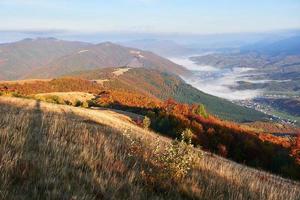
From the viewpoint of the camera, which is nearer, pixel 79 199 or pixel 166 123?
pixel 79 199

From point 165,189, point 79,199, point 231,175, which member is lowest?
point 231,175

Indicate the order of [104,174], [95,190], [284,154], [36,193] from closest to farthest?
[36,193], [95,190], [104,174], [284,154]

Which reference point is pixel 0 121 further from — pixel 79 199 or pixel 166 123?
pixel 166 123

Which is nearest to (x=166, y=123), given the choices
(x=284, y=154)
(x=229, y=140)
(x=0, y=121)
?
(x=229, y=140)

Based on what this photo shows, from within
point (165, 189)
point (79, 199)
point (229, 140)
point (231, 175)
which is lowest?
point (229, 140)

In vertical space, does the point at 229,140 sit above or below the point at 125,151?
below

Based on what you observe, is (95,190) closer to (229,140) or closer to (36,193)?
(36,193)

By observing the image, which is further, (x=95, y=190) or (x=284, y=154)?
(x=284, y=154)

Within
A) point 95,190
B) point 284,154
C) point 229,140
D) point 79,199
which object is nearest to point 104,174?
point 95,190

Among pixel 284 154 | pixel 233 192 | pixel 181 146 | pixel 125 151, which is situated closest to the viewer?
pixel 233 192
